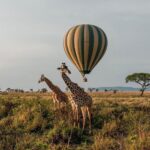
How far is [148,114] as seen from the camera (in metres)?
23.1

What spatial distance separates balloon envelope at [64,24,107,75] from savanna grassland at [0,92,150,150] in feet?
38.4

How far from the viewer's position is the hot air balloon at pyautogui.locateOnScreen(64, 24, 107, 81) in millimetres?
38281

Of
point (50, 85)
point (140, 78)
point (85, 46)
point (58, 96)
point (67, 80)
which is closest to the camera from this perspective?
point (67, 80)

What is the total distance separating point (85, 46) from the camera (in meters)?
38.6

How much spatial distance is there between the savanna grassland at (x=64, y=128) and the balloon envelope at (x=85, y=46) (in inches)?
460

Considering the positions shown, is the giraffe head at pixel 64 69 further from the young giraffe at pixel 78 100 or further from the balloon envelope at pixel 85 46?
the balloon envelope at pixel 85 46

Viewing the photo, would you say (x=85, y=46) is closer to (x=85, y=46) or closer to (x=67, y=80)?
(x=85, y=46)

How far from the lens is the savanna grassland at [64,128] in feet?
51.6

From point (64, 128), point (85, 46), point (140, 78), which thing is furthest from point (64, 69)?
point (140, 78)

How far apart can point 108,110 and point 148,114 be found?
82.2 inches

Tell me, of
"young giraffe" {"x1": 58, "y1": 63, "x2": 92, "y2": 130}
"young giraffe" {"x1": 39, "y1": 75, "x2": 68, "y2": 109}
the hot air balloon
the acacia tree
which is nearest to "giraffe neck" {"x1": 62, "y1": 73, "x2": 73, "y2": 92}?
"young giraffe" {"x1": 58, "y1": 63, "x2": 92, "y2": 130}

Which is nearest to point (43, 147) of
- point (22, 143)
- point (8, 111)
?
point (22, 143)

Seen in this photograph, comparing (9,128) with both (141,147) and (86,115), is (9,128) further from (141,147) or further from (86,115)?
(141,147)

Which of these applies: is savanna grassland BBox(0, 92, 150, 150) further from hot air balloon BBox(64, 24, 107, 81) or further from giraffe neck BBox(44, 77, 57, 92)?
hot air balloon BBox(64, 24, 107, 81)
